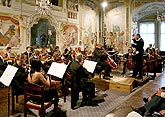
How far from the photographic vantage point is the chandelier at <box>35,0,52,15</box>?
9859mm

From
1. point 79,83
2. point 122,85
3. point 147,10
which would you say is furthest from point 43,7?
point 147,10

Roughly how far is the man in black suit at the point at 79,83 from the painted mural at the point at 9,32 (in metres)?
4.66

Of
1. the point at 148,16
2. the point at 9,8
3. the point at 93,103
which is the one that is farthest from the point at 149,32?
the point at 93,103

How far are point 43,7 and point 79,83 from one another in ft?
19.0

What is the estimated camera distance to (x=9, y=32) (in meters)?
9.45

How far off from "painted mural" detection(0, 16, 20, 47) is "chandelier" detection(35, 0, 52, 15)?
1.40 meters

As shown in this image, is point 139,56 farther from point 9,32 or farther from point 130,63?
point 9,32

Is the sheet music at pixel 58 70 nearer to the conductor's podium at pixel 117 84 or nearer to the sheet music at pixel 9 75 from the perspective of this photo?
the sheet music at pixel 9 75

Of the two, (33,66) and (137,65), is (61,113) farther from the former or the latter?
(137,65)

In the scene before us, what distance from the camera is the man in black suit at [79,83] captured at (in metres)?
5.60

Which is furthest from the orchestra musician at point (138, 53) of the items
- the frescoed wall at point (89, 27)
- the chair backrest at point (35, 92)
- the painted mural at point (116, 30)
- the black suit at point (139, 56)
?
the painted mural at point (116, 30)

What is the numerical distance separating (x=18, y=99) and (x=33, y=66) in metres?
2.12

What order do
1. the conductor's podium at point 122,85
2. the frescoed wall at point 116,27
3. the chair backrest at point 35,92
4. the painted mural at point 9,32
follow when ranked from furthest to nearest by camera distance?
the frescoed wall at point 116,27 < the painted mural at point 9,32 < the conductor's podium at point 122,85 < the chair backrest at point 35,92

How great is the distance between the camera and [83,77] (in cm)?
579
